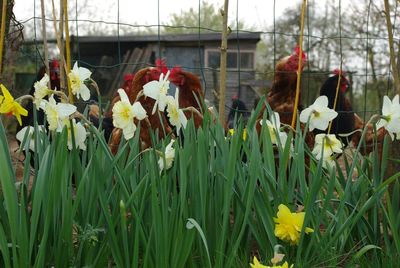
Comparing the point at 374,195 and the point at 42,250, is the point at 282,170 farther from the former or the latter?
the point at 42,250

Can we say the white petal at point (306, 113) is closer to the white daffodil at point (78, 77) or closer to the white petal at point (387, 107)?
the white petal at point (387, 107)

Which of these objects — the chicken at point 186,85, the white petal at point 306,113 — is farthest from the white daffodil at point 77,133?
the chicken at point 186,85

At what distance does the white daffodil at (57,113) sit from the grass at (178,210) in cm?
4

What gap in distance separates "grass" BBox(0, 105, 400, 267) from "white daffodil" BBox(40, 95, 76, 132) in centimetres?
4

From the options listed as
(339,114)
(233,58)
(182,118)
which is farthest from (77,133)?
(233,58)

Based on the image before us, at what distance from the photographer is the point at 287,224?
5.71 ft

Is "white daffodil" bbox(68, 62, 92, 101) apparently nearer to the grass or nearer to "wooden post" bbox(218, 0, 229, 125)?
the grass

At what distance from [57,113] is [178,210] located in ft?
1.39

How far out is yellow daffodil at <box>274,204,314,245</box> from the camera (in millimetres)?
1737

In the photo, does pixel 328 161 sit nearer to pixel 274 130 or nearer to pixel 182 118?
pixel 274 130

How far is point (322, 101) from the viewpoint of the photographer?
79.7 inches

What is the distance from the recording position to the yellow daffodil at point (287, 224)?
5.70ft

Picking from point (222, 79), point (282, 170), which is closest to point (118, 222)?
point (282, 170)

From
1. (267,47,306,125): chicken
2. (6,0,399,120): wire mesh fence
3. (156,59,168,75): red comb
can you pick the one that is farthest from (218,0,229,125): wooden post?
(6,0,399,120): wire mesh fence
